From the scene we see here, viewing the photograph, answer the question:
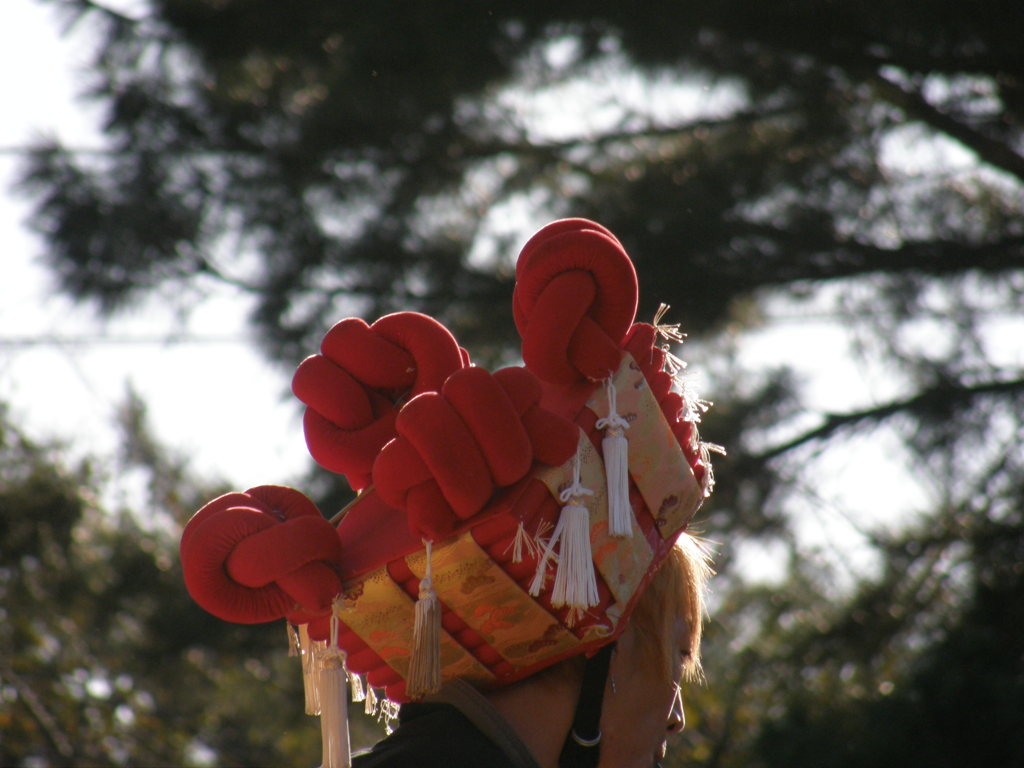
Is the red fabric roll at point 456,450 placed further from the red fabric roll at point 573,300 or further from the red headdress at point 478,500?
the red fabric roll at point 573,300

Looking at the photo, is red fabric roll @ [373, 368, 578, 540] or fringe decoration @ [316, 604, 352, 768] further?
fringe decoration @ [316, 604, 352, 768]

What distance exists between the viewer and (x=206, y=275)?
15.6ft

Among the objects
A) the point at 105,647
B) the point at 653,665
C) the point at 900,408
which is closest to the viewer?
the point at 653,665

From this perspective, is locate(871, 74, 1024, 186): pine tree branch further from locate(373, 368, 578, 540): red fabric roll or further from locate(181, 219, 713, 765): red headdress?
locate(373, 368, 578, 540): red fabric roll

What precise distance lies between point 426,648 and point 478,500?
0.21 m

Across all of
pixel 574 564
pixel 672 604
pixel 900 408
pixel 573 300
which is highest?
pixel 900 408

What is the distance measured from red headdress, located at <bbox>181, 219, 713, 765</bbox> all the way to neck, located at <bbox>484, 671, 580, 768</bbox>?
1.2 inches

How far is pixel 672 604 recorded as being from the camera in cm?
187

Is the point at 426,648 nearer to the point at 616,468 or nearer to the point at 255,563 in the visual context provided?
the point at 255,563

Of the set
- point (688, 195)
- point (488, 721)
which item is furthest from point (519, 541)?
point (688, 195)

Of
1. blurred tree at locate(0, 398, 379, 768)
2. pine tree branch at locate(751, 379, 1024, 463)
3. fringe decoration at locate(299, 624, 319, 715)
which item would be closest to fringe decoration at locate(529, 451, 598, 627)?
fringe decoration at locate(299, 624, 319, 715)

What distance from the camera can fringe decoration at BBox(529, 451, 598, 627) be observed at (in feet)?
5.05

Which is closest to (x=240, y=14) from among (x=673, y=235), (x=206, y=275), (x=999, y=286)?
(x=206, y=275)

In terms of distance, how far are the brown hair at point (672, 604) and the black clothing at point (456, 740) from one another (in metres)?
0.30
